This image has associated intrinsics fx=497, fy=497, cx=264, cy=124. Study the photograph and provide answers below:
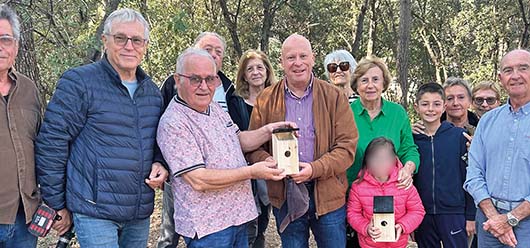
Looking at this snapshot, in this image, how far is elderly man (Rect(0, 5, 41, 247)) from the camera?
2.84 m

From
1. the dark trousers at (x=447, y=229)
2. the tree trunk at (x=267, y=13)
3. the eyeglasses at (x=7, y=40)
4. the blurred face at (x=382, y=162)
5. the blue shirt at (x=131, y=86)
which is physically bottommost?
the dark trousers at (x=447, y=229)

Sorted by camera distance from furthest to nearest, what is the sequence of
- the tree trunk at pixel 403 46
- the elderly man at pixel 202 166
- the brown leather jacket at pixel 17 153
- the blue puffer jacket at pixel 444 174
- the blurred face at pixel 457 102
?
the tree trunk at pixel 403 46 < the blurred face at pixel 457 102 < the blue puffer jacket at pixel 444 174 < the elderly man at pixel 202 166 < the brown leather jacket at pixel 17 153

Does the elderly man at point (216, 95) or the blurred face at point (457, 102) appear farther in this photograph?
the blurred face at point (457, 102)

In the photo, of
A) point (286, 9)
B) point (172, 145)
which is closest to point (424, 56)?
point (286, 9)

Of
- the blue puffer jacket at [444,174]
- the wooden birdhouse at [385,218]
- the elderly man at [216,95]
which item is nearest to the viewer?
the wooden birdhouse at [385,218]

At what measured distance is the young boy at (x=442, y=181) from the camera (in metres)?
3.97

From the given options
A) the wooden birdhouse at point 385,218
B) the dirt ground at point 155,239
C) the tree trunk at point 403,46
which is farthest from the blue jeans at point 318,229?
the tree trunk at point 403,46

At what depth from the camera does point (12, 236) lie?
115 inches

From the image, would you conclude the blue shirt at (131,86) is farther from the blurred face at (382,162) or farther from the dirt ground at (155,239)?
the dirt ground at (155,239)

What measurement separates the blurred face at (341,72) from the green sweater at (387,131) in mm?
690

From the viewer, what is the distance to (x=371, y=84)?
3912 mm

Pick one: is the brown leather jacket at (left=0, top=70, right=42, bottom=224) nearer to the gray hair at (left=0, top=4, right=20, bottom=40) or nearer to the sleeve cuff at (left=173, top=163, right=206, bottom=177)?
the gray hair at (left=0, top=4, right=20, bottom=40)

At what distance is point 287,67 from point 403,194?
1.29 m

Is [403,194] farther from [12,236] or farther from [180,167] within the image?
[12,236]
